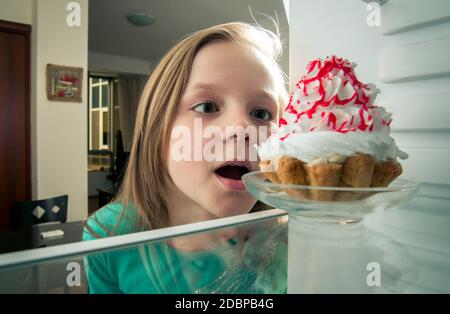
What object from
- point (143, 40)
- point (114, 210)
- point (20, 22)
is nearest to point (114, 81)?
point (143, 40)

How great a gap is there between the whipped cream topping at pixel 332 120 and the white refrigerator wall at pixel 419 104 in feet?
0.09

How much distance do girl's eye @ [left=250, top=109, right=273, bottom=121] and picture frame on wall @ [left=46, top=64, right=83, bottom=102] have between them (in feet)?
5.82

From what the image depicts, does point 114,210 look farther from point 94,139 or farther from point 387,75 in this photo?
point 94,139

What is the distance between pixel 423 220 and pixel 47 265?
1.28ft

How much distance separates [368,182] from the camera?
1.18ft

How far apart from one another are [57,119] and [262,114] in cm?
179

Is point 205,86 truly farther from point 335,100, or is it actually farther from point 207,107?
point 335,100

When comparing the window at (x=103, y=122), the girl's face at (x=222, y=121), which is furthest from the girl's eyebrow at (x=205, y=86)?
the window at (x=103, y=122)

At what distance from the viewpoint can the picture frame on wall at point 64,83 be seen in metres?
2.03

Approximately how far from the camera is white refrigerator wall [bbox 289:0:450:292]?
0.35 metres

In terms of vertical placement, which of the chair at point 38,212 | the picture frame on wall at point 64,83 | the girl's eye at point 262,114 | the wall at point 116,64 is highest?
the wall at point 116,64

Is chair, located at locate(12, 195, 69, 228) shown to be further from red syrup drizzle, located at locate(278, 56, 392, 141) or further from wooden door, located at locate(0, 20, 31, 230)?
red syrup drizzle, located at locate(278, 56, 392, 141)

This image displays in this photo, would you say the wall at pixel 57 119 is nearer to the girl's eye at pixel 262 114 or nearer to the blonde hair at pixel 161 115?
the blonde hair at pixel 161 115

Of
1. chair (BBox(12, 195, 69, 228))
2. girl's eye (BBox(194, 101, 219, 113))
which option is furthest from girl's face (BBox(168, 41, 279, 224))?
chair (BBox(12, 195, 69, 228))
